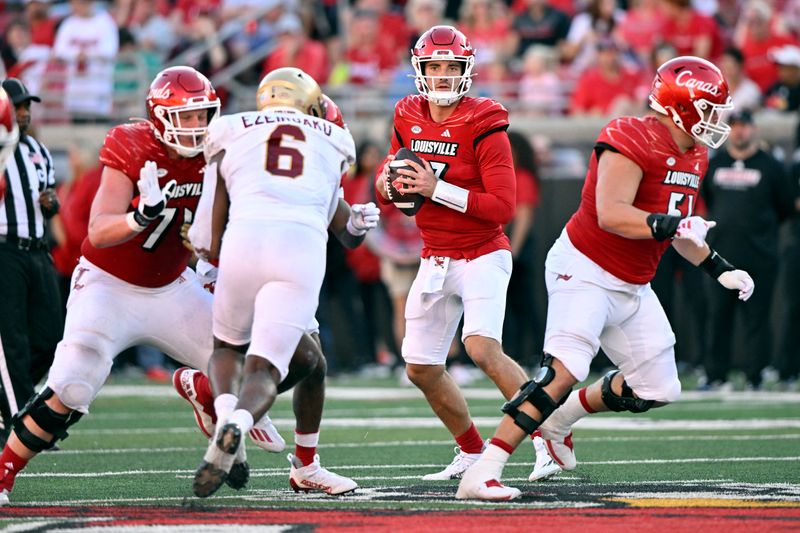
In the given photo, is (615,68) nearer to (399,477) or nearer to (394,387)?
(394,387)

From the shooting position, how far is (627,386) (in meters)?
6.18

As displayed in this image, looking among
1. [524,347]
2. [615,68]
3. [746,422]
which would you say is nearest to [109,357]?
[746,422]

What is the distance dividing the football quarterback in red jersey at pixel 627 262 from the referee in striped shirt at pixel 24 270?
311 cm

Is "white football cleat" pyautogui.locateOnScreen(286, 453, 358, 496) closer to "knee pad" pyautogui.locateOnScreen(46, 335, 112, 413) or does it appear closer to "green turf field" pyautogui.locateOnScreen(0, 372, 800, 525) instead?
"green turf field" pyautogui.locateOnScreen(0, 372, 800, 525)

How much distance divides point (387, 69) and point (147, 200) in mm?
9925

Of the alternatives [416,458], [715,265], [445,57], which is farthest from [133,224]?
[715,265]

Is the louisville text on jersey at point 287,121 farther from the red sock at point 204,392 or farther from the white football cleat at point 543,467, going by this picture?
the white football cleat at point 543,467

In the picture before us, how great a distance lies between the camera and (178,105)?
5660 millimetres

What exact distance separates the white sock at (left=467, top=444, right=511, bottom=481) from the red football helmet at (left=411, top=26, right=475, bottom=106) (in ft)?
5.31

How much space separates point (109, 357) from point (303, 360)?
0.83m

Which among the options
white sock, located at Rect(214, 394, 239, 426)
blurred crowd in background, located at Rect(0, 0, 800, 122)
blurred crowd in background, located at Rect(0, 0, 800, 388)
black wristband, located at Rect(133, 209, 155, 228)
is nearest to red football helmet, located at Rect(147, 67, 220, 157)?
black wristband, located at Rect(133, 209, 155, 228)

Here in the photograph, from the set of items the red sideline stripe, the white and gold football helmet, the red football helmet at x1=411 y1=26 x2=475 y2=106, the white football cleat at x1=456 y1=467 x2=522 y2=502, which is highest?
the red football helmet at x1=411 y1=26 x2=475 y2=106

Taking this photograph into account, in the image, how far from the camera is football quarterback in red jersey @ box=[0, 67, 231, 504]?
5578 millimetres

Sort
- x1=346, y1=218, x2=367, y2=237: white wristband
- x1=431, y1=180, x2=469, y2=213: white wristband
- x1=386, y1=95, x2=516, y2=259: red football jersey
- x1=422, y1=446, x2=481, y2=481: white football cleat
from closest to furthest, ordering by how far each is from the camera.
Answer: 1. x1=346, y1=218, x2=367, y2=237: white wristband
2. x1=431, y1=180, x2=469, y2=213: white wristband
3. x1=386, y1=95, x2=516, y2=259: red football jersey
4. x1=422, y1=446, x2=481, y2=481: white football cleat
